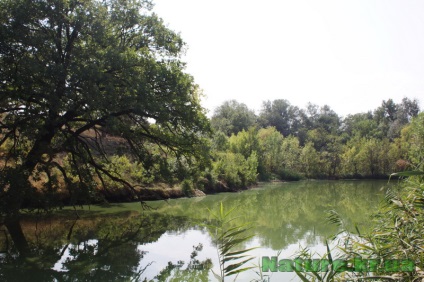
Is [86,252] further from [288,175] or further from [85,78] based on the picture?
[288,175]

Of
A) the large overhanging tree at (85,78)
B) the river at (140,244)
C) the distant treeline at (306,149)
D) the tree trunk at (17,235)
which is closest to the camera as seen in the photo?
the river at (140,244)

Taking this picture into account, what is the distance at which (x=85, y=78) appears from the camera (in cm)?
987

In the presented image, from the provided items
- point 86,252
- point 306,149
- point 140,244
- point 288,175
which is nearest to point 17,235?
point 86,252

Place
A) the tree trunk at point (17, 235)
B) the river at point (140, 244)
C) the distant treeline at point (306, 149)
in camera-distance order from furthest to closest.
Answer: the distant treeline at point (306, 149) → the tree trunk at point (17, 235) → the river at point (140, 244)

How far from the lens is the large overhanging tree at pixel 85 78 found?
960cm

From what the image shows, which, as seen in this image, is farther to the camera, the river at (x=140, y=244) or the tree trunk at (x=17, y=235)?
the tree trunk at (x=17, y=235)

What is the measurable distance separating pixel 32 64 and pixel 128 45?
140 inches

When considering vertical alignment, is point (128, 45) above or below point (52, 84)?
above

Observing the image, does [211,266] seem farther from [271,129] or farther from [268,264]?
[271,129]

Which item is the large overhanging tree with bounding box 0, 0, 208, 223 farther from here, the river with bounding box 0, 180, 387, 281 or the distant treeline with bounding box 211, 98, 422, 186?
the distant treeline with bounding box 211, 98, 422, 186

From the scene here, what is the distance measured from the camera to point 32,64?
9227 millimetres

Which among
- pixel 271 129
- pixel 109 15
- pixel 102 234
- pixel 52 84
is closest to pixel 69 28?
pixel 109 15

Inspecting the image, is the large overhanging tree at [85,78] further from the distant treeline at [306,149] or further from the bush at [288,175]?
the bush at [288,175]

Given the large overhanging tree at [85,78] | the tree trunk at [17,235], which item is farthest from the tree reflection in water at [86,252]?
the large overhanging tree at [85,78]
